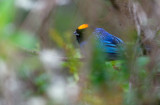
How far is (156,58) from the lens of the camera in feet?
5.03

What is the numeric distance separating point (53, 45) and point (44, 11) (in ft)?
7.99

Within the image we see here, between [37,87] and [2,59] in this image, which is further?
[37,87]

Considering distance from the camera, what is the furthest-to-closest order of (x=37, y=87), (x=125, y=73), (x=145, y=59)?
(x=37, y=87), (x=145, y=59), (x=125, y=73)

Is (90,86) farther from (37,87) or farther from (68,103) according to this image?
(37,87)

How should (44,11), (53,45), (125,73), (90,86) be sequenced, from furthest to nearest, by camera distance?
(53,45), (44,11), (125,73), (90,86)

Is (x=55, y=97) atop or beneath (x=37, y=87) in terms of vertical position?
beneath

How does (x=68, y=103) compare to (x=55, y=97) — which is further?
(x=55, y=97)

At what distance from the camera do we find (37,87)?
13.1ft

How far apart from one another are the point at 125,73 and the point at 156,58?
155 mm

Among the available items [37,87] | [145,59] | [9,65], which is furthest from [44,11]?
[37,87]

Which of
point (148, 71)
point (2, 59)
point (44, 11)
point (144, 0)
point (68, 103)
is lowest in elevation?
point (68, 103)

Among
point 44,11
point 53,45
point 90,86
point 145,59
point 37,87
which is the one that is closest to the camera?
point 90,86

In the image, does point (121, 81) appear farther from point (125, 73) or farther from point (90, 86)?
point (90, 86)

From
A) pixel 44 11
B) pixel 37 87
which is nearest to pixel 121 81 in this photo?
pixel 44 11
